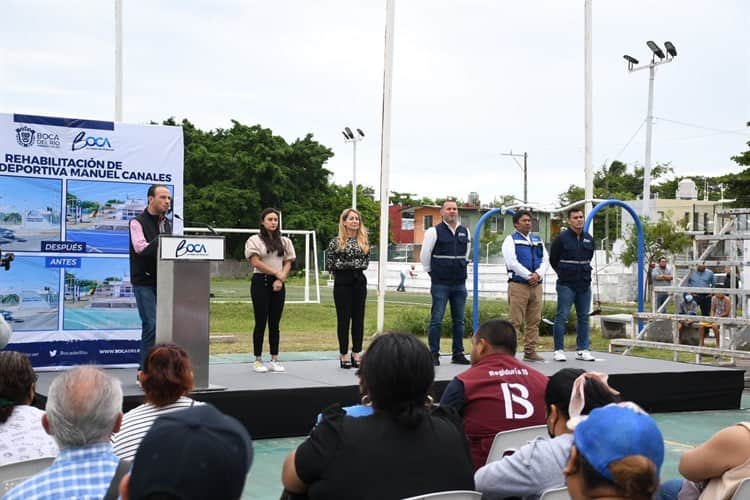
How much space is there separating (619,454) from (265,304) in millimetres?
6224

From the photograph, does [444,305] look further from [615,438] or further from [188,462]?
[188,462]

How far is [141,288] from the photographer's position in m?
7.21

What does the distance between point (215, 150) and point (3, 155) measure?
39.0 meters

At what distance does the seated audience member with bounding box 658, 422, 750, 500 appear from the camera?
122 inches

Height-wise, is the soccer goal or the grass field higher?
the soccer goal

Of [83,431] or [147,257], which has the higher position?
[147,257]

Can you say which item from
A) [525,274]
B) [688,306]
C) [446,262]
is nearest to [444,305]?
[446,262]

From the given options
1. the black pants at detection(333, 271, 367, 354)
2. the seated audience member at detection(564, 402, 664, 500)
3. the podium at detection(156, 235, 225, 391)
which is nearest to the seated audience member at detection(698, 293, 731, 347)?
the black pants at detection(333, 271, 367, 354)

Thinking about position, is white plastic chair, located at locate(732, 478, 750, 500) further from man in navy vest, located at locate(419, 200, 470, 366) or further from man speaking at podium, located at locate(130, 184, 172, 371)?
man in navy vest, located at locate(419, 200, 470, 366)

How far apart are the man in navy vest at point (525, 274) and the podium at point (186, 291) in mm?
3692

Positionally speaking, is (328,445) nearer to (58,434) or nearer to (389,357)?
(389,357)

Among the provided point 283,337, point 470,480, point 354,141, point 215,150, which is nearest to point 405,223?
point 215,150

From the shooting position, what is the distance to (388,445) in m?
2.74

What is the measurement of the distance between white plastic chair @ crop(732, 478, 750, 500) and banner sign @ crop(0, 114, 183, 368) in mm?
6640
